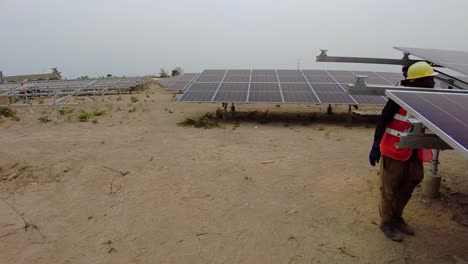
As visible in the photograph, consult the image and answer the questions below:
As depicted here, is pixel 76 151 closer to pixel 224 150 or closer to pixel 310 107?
pixel 224 150

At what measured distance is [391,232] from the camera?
4.04 m

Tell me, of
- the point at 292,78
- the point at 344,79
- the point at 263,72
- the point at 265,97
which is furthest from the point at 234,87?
the point at 344,79

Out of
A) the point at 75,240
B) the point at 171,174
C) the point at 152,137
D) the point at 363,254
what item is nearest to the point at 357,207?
the point at 363,254

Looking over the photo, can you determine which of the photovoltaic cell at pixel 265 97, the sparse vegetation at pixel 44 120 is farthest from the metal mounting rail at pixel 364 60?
the sparse vegetation at pixel 44 120

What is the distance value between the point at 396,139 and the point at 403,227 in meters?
1.14

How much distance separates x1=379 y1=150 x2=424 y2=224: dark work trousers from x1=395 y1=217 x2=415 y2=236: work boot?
80mm

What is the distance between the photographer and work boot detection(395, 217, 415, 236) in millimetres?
4094

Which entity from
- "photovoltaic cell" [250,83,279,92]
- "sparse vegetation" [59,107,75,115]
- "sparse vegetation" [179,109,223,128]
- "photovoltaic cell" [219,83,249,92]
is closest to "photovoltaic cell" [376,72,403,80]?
"photovoltaic cell" [250,83,279,92]

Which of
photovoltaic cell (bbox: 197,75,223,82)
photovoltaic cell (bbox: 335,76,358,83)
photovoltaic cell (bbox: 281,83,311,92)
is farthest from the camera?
photovoltaic cell (bbox: 197,75,223,82)

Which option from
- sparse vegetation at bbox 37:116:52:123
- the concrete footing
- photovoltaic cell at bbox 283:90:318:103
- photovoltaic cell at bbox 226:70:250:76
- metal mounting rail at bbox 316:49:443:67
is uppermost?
metal mounting rail at bbox 316:49:443:67

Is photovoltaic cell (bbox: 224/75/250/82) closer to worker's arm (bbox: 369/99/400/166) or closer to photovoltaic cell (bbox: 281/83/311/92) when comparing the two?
photovoltaic cell (bbox: 281/83/311/92)

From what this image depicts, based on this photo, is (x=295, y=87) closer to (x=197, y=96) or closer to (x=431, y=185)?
(x=197, y=96)

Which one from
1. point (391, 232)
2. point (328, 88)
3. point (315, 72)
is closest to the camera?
point (391, 232)

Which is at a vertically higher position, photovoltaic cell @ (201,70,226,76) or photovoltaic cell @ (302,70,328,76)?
photovoltaic cell @ (201,70,226,76)
